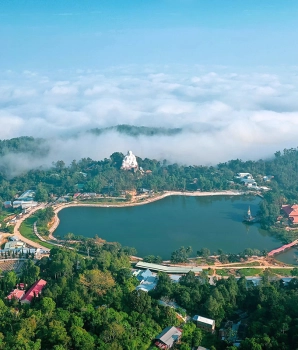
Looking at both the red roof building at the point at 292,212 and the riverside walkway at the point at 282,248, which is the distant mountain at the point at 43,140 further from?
the riverside walkway at the point at 282,248

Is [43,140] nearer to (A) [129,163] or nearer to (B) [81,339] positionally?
(A) [129,163]

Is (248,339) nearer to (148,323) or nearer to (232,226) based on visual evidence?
(148,323)

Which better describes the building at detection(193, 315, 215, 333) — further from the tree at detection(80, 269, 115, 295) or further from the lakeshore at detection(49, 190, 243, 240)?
the lakeshore at detection(49, 190, 243, 240)

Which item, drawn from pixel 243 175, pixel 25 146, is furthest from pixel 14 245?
pixel 25 146

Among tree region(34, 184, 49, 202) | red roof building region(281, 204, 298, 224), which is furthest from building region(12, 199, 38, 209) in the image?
Answer: red roof building region(281, 204, 298, 224)

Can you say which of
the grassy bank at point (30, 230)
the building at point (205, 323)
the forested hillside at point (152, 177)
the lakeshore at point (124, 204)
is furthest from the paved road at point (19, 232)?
the building at point (205, 323)

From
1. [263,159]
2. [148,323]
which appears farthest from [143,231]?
[263,159]
